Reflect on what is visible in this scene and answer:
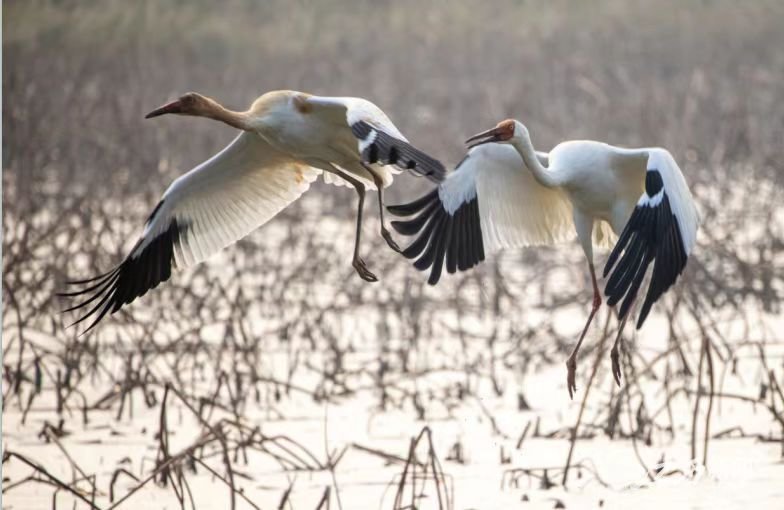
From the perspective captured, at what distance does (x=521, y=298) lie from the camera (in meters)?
9.66

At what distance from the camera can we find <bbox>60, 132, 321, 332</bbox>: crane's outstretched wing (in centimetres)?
655

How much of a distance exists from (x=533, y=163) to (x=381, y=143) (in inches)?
41.7

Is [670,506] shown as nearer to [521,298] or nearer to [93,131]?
[521,298]

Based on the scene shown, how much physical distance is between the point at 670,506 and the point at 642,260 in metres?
0.99

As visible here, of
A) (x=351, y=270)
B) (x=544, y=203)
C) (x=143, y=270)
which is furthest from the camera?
(x=351, y=270)

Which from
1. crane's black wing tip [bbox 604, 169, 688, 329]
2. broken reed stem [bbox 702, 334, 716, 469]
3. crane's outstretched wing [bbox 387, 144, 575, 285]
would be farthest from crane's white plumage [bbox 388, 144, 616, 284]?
broken reed stem [bbox 702, 334, 716, 469]

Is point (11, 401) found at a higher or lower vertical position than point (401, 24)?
lower

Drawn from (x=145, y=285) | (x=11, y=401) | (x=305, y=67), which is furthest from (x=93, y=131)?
(x=145, y=285)

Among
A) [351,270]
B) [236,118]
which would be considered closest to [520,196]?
[236,118]

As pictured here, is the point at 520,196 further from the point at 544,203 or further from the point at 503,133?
the point at 503,133

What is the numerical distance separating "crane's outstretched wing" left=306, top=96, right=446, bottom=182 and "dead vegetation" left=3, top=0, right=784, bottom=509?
3.12ft

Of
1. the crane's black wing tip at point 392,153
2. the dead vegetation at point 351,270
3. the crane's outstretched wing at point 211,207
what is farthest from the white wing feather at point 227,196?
the crane's black wing tip at point 392,153

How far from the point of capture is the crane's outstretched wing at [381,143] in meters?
5.16

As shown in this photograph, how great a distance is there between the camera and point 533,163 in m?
6.23
